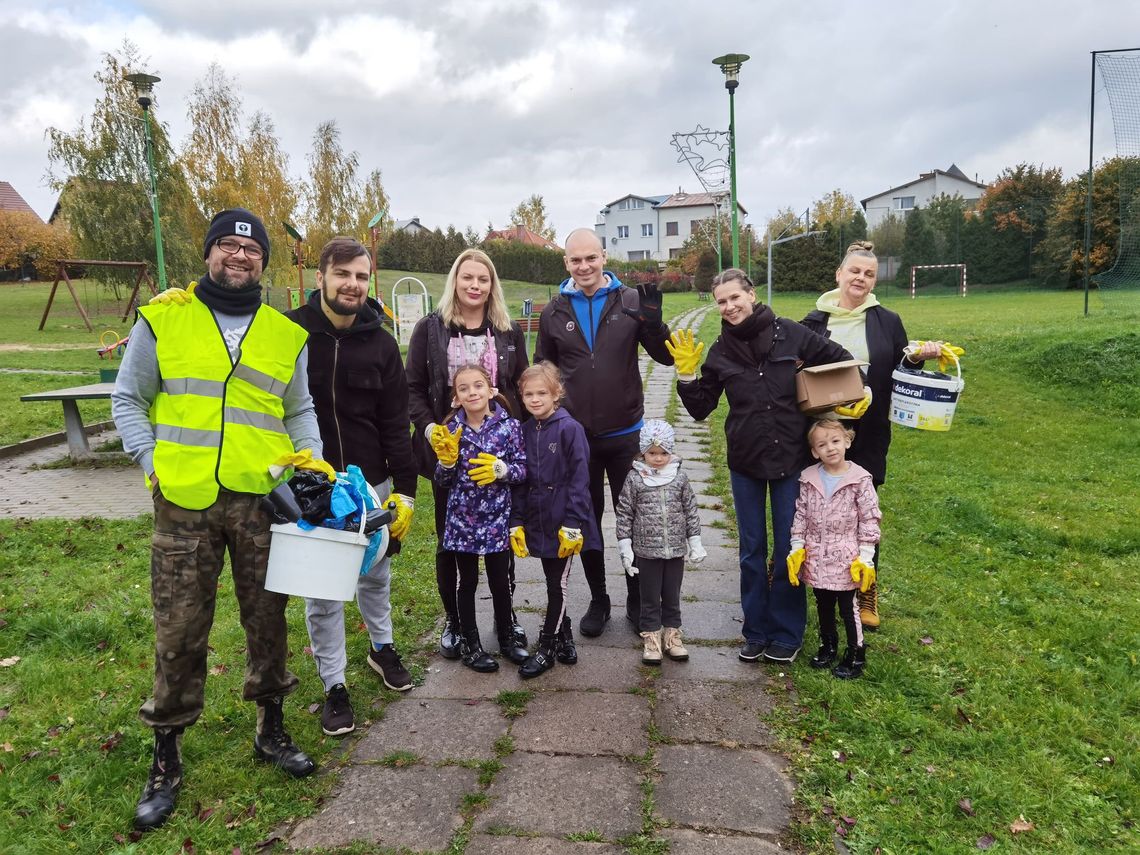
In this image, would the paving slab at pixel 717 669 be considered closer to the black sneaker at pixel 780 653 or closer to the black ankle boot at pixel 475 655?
the black sneaker at pixel 780 653

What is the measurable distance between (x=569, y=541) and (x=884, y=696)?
5.02ft

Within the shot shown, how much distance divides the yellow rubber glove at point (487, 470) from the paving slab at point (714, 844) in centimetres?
150

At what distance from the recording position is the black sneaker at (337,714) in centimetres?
307

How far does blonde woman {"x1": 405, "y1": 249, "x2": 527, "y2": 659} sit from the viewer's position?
372cm

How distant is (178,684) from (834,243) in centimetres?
4102

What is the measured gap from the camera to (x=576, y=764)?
2.83 m

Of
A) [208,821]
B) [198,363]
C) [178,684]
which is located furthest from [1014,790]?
[198,363]

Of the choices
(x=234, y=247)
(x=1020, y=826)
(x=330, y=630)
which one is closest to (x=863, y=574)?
(x=1020, y=826)

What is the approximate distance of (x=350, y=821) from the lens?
8.34ft

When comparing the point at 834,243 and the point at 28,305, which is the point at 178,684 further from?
the point at 834,243

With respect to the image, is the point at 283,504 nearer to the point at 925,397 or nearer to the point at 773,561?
the point at 773,561

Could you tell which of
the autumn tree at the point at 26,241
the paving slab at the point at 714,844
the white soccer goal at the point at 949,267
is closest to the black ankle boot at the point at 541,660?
the paving slab at the point at 714,844

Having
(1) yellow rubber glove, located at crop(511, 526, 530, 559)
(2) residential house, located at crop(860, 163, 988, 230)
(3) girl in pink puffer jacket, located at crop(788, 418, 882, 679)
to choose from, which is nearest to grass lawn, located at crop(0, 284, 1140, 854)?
(3) girl in pink puffer jacket, located at crop(788, 418, 882, 679)

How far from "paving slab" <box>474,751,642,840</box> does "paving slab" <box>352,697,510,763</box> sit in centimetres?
→ 18
